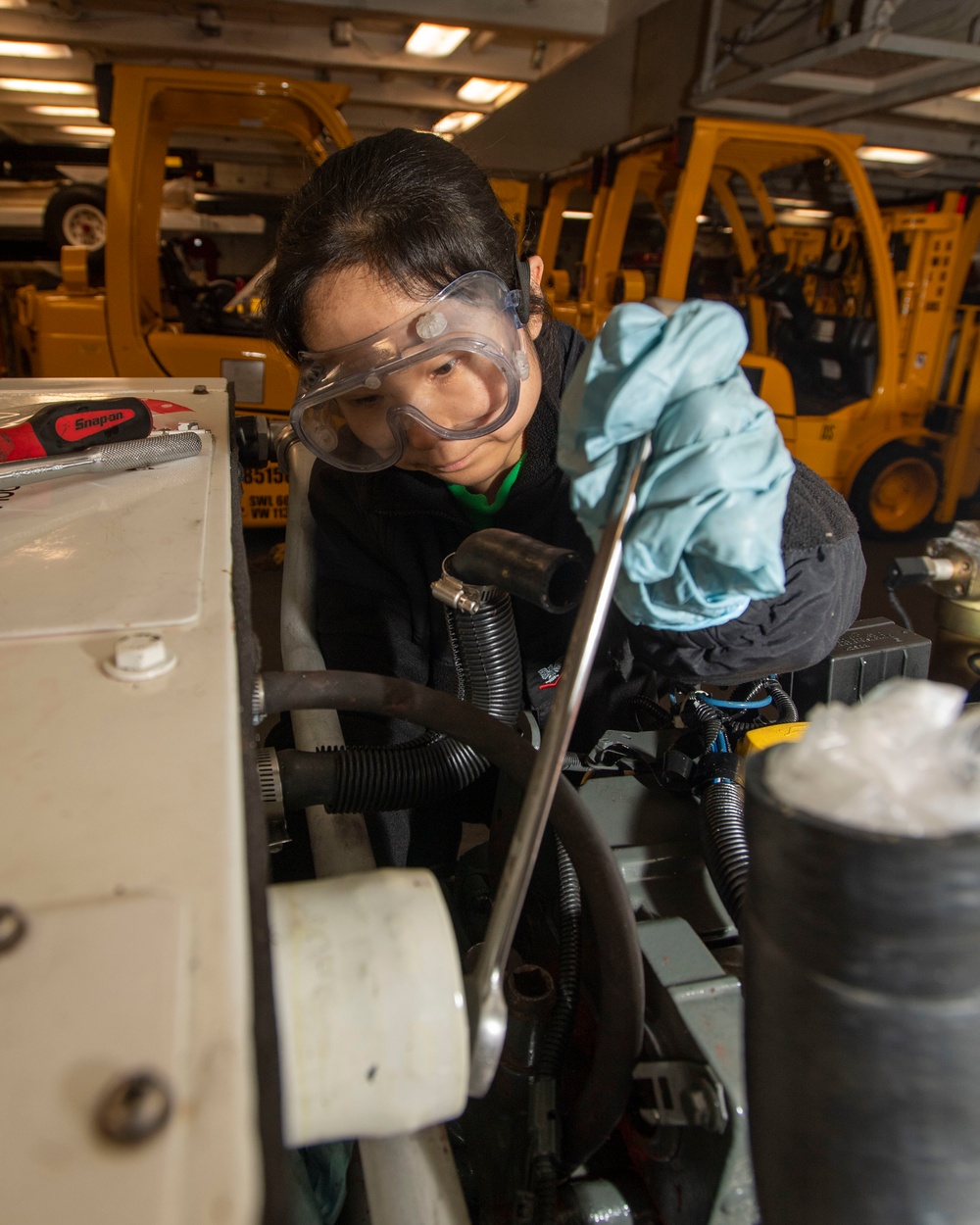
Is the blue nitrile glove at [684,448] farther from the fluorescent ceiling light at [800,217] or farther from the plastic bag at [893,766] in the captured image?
the fluorescent ceiling light at [800,217]

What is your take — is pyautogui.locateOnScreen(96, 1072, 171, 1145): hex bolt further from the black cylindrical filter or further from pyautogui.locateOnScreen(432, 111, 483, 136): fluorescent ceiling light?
pyautogui.locateOnScreen(432, 111, 483, 136): fluorescent ceiling light

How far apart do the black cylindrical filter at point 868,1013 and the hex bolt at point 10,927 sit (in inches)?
13.5

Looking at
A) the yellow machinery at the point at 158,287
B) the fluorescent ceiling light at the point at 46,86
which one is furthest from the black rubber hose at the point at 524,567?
the fluorescent ceiling light at the point at 46,86

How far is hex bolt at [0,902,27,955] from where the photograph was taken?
0.34 m

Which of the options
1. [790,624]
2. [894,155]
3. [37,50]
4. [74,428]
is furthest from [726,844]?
[894,155]

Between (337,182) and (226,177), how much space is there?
6116 mm

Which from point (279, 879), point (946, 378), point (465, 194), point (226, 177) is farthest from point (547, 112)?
point (279, 879)

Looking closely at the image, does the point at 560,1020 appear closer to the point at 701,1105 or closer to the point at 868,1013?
the point at 701,1105

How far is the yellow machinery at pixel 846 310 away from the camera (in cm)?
396

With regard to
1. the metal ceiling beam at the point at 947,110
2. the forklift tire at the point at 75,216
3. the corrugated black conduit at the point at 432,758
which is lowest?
the corrugated black conduit at the point at 432,758

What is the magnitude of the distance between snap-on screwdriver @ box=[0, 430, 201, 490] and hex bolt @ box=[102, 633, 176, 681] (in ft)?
1.78

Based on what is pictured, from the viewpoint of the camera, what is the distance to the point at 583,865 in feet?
2.16

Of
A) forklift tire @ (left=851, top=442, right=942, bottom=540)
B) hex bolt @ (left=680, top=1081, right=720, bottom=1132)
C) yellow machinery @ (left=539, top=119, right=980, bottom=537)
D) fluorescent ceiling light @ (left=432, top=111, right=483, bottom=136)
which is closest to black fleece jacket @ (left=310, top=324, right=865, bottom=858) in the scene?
hex bolt @ (left=680, top=1081, right=720, bottom=1132)

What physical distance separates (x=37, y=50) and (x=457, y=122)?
313 cm
